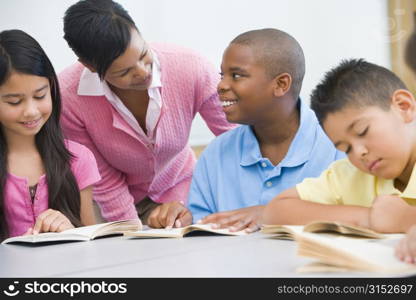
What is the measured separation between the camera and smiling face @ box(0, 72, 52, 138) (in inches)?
61.6

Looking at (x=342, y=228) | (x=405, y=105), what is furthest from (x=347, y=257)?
(x=405, y=105)

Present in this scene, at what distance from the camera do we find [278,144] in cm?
153

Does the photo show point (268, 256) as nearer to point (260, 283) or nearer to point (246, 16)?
point (260, 283)

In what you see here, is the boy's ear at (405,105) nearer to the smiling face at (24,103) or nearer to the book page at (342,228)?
the book page at (342,228)

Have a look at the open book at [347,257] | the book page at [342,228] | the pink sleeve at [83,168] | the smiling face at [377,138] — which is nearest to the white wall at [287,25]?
the pink sleeve at [83,168]

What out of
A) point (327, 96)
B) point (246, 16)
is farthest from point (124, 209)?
point (246, 16)

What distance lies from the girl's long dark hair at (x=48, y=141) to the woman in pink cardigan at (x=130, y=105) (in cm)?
10

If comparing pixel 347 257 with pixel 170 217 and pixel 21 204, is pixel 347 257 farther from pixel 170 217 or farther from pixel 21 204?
pixel 21 204

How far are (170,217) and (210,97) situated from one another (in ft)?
1.74

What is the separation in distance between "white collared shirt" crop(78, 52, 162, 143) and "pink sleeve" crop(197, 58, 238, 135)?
4.8 inches

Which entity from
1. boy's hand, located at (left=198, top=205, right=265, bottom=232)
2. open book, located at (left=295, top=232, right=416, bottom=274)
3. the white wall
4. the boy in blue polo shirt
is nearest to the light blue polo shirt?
the boy in blue polo shirt

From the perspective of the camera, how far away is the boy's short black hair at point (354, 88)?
1145 mm

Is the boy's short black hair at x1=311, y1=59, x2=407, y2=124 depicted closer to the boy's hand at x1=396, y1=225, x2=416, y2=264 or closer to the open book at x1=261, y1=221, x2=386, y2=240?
the open book at x1=261, y1=221, x2=386, y2=240

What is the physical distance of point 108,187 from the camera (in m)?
1.94
